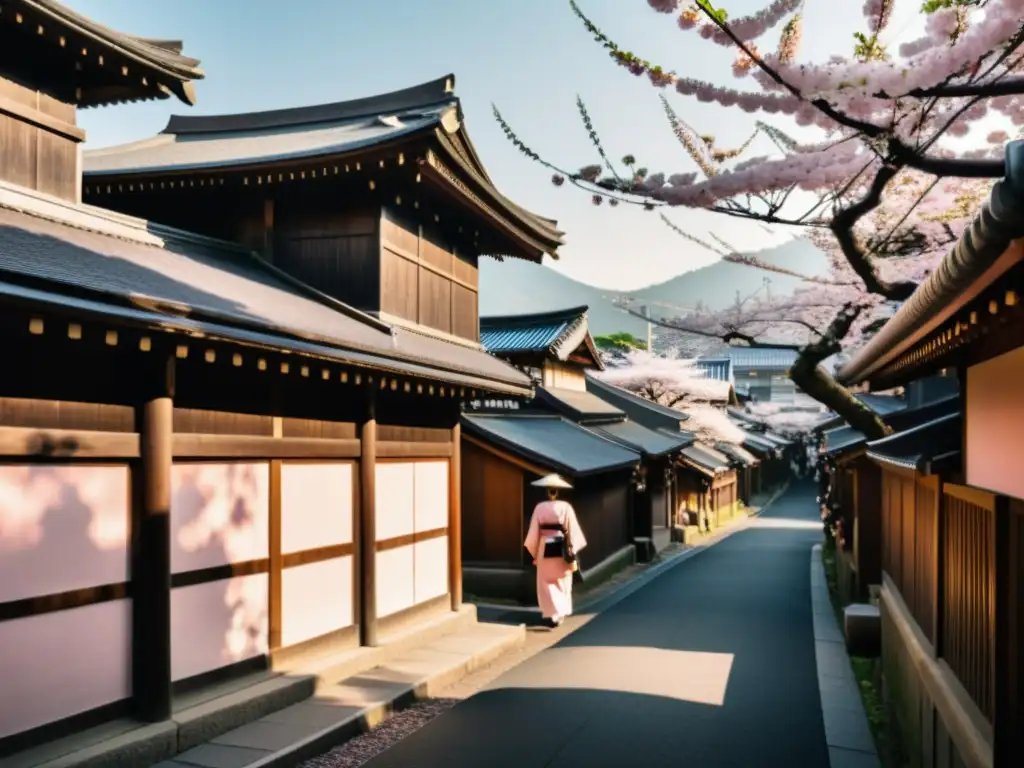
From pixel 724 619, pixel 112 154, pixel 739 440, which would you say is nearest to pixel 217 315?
pixel 112 154

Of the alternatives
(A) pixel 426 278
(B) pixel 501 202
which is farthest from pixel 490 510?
(B) pixel 501 202

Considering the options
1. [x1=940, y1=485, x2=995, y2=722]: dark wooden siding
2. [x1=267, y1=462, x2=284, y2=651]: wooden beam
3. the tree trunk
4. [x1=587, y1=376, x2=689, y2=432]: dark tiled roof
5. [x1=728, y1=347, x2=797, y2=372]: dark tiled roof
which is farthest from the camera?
[x1=728, y1=347, x2=797, y2=372]: dark tiled roof

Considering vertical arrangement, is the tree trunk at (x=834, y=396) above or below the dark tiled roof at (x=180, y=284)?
below

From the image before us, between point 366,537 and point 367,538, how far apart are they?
0.02m

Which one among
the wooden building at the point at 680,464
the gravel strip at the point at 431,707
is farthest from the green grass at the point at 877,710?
the wooden building at the point at 680,464

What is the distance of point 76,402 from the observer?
640cm

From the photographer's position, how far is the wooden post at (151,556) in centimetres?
682

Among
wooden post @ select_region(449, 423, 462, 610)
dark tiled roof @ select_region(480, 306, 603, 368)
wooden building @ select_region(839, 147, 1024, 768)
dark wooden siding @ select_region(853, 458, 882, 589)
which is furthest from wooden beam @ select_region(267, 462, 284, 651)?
dark tiled roof @ select_region(480, 306, 603, 368)

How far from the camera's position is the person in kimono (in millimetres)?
14078

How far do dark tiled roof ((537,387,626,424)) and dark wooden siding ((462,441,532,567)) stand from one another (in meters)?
5.96

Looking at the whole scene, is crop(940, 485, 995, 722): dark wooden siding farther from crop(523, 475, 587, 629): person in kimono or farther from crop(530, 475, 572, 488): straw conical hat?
crop(530, 475, 572, 488): straw conical hat

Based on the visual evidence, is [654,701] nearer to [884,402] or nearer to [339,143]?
[339,143]

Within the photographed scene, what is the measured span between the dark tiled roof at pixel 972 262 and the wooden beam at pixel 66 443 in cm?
570

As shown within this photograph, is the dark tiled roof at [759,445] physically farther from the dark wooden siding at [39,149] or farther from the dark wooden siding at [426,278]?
the dark wooden siding at [39,149]
